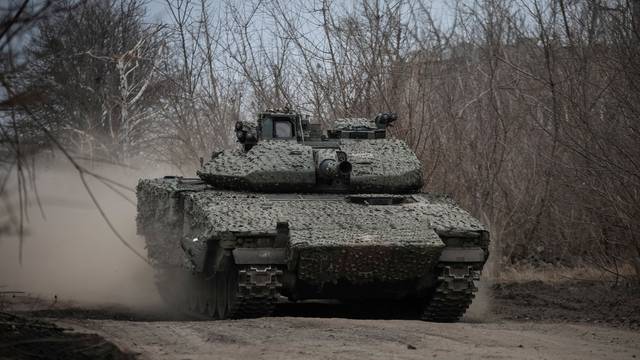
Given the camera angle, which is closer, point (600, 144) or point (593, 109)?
point (600, 144)

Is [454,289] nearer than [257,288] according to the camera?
No

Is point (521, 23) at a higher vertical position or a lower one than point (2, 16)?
higher

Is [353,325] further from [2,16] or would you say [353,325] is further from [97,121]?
[97,121]

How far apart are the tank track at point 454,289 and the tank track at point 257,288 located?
5.13ft

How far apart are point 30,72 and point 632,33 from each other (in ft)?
30.5

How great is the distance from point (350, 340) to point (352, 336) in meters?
0.23

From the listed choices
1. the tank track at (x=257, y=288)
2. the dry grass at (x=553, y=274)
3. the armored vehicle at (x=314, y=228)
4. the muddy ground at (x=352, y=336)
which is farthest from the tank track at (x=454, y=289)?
the dry grass at (x=553, y=274)

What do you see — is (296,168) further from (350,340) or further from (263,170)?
(350,340)

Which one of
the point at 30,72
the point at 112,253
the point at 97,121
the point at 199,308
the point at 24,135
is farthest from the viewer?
the point at 97,121

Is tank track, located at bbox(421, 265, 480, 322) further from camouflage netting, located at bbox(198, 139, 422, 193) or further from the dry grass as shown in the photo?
the dry grass

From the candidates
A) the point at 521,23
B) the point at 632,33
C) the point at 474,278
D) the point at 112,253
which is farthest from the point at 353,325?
the point at 521,23

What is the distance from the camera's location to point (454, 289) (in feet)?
32.5

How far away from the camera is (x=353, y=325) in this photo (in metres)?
8.55

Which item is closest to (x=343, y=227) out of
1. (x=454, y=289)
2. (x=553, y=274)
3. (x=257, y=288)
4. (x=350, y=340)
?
(x=257, y=288)
